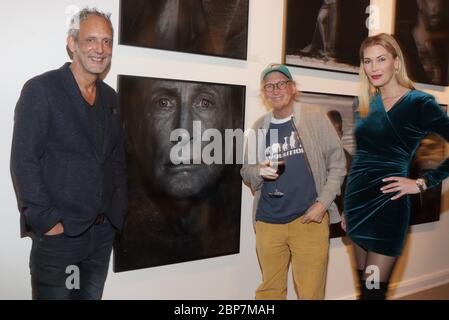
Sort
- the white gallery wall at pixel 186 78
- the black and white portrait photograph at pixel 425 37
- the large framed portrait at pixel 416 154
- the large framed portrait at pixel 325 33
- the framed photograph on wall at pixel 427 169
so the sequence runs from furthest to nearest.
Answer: the framed photograph on wall at pixel 427 169
the black and white portrait photograph at pixel 425 37
the large framed portrait at pixel 416 154
the large framed portrait at pixel 325 33
the white gallery wall at pixel 186 78

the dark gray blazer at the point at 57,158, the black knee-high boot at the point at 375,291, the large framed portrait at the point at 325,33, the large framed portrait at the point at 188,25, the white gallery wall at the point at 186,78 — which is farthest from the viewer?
the large framed portrait at the point at 325,33

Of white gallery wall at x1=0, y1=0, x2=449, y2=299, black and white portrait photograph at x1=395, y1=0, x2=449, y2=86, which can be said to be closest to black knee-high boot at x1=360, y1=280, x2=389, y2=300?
white gallery wall at x1=0, y1=0, x2=449, y2=299

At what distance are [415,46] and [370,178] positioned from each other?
2.02 m

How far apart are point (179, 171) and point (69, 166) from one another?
0.85 metres

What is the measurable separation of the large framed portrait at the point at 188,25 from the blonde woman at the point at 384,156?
873 millimetres

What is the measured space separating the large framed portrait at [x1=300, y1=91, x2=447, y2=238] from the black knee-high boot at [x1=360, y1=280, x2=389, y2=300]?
0.96 m

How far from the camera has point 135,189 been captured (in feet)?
8.00

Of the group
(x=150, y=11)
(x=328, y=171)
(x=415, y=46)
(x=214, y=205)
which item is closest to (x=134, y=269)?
(x=214, y=205)

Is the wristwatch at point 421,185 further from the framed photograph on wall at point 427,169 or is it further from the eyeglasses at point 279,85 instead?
the framed photograph on wall at point 427,169

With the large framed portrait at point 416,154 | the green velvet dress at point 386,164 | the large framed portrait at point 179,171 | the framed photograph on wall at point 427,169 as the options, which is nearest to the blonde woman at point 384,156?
the green velvet dress at point 386,164

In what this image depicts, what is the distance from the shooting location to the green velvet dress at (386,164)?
2131 mm

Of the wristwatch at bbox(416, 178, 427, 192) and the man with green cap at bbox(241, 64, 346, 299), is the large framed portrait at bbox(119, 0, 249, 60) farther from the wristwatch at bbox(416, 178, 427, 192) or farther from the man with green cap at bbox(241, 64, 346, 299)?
the wristwatch at bbox(416, 178, 427, 192)

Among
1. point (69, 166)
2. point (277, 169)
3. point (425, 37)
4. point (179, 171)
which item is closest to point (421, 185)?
point (277, 169)
